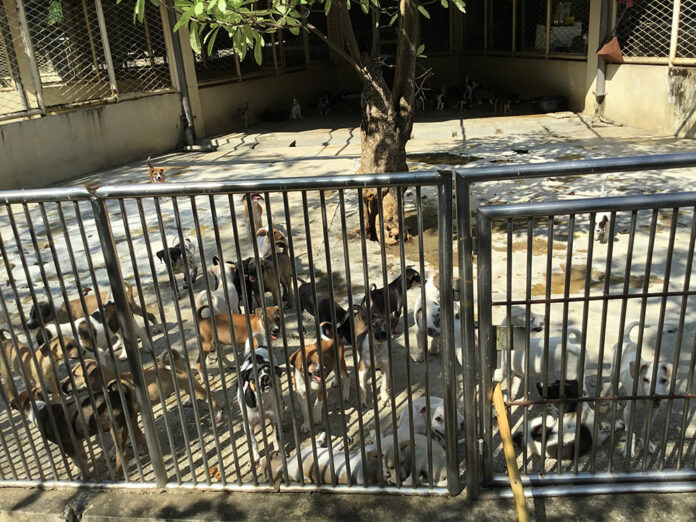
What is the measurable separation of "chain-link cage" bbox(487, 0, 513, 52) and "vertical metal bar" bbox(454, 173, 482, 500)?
16.1 metres

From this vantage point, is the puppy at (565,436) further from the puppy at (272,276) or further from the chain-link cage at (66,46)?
the chain-link cage at (66,46)

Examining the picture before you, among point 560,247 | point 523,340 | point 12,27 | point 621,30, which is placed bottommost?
point 560,247

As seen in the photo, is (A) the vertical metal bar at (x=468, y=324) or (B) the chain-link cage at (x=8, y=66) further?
(B) the chain-link cage at (x=8, y=66)

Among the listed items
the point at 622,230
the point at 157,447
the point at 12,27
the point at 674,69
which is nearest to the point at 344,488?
the point at 157,447

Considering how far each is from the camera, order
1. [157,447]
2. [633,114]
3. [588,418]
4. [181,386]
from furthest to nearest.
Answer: [633,114] < [181,386] < [588,418] < [157,447]

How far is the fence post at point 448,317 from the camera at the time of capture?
8.07 ft

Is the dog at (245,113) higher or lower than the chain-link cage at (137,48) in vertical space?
lower

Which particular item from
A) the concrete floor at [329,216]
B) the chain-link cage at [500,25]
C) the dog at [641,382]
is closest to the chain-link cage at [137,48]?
the concrete floor at [329,216]

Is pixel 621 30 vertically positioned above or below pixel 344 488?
above

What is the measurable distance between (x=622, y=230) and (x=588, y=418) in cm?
403

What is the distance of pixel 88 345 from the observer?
15.6 feet

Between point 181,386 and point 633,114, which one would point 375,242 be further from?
point 633,114

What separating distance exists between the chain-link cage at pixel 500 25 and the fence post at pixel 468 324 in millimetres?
16056

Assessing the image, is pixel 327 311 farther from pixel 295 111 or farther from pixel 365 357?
pixel 295 111
